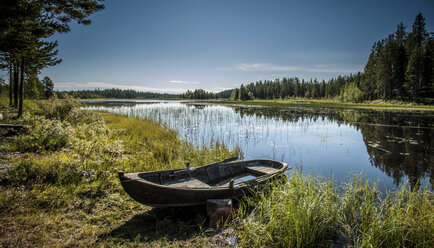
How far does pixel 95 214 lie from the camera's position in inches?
169

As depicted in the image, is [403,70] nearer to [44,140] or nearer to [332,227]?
[332,227]

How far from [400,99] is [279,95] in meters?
67.8

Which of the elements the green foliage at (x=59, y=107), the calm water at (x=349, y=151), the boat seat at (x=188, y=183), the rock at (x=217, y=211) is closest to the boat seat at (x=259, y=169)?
the calm water at (x=349, y=151)

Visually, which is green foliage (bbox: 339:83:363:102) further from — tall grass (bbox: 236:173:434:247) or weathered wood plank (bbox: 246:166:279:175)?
tall grass (bbox: 236:173:434:247)

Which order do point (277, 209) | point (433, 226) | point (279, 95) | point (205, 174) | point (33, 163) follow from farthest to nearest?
1. point (279, 95)
2. point (205, 174)
3. point (33, 163)
4. point (277, 209)
5. point (433, 226)

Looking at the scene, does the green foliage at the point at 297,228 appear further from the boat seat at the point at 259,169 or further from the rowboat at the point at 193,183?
the boat seat at the point at 259,169

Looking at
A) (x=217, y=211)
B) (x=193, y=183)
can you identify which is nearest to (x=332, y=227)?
(x=217, y=211)

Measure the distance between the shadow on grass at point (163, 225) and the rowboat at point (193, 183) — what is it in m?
0.44

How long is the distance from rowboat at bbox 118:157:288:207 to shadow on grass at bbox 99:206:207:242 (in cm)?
44

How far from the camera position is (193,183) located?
5.02 meters

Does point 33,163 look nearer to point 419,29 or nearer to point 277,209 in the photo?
point 277,209

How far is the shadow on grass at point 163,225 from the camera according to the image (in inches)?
147

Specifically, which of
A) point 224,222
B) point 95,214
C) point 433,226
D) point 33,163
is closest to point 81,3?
point 33,163

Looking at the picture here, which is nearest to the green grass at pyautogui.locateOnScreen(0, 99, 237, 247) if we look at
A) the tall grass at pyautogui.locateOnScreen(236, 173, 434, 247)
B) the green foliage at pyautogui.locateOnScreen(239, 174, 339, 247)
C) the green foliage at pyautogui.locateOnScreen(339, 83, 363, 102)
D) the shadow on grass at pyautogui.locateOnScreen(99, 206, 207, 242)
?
the shadow on grass at pyautogui.locateOnScreen(99, 206, 207, 242)
